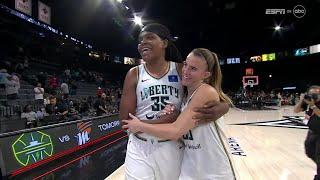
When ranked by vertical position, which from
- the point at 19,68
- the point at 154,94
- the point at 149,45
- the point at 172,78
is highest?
the point at 19,68

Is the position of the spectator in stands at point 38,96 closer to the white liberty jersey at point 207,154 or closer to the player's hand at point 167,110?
the player's hand at point 167,110

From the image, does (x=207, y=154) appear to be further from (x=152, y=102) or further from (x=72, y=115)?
(x=72, y=115)

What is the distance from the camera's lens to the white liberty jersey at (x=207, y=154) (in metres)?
2.12

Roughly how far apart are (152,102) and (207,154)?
19.1 inches

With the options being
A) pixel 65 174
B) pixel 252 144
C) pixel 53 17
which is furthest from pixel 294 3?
pixel 65 174

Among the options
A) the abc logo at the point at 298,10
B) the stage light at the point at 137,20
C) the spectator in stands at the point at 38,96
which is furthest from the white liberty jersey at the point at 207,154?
the abc logo at the point at 298,10

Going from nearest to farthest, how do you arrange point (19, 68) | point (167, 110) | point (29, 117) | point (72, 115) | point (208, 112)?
point (208, 112) → point (167, 110) → point (29, 117) → point (72, 115) → point (19, 68)

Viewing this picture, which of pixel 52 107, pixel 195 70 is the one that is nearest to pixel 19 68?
pixel 52 107

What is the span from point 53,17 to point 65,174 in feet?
43.8

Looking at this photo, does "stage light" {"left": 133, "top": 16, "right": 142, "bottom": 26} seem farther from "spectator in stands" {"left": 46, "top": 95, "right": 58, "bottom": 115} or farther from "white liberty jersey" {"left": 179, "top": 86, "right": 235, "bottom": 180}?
"white liberty jersey" {"left": 179, "top": 86, "right": 235, "bottom": 180}

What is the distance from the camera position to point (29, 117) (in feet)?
28.0

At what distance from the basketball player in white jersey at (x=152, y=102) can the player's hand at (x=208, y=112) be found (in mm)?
46

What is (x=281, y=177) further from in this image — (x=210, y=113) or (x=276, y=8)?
(x=276, y=8)

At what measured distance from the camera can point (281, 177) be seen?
5625mm
